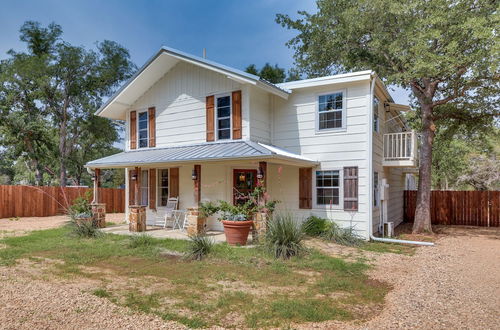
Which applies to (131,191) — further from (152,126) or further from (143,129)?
(152,126)

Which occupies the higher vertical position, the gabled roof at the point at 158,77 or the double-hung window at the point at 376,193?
the gabled roof at the point at 158,77

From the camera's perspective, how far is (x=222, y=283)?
17.2 feet

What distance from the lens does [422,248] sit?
8719 millimetres

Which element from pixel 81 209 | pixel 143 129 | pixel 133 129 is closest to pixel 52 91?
pixel 133 129

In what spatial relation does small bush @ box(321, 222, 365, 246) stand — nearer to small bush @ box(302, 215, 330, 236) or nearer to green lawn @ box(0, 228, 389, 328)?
small bush @ box(302, 215, 330, 236)

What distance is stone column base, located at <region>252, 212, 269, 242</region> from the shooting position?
8074 mm

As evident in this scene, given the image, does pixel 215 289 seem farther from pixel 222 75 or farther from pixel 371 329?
pixel 222 75

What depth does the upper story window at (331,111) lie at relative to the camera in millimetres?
9875

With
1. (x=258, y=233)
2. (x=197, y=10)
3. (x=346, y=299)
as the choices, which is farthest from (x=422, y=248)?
(x=197, y=10)

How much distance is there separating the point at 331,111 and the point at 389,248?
426cm

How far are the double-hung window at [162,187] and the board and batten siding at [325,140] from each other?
397cm

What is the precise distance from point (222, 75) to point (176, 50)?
172cm

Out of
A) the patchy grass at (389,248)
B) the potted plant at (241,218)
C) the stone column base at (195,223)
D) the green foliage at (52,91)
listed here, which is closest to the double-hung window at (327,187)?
the patchy grass at (389,248)

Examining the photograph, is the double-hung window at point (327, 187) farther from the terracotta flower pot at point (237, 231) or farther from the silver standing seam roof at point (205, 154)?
the terracotta flower pot at point (237, 231)
